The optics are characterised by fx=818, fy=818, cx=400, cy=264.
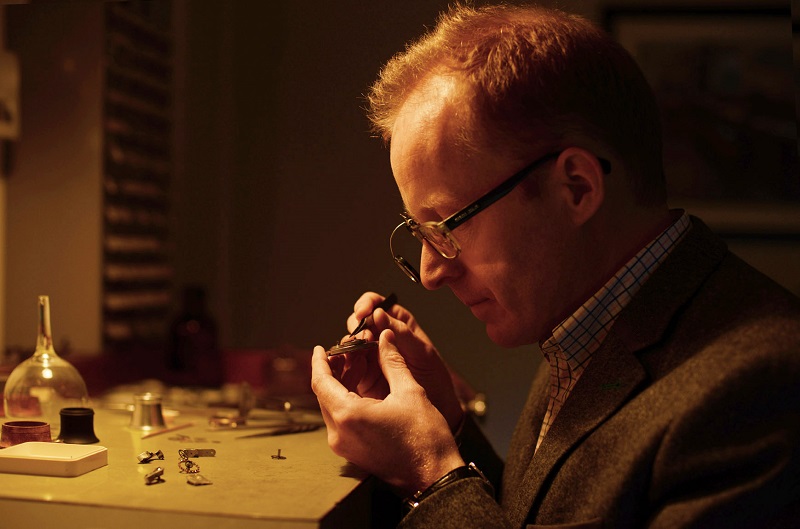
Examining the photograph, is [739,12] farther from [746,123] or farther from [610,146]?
[610,146]

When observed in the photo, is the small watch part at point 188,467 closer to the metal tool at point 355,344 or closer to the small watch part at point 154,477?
the small watch part at point 154,477

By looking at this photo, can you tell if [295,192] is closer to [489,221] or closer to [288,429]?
[288,429]

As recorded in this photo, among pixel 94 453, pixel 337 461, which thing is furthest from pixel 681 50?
pixel 94 453

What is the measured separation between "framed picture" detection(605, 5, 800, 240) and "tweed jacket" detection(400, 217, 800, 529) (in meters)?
1.91

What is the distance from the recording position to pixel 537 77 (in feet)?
3.76

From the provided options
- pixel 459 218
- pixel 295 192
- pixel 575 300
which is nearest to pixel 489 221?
pixel 459 218

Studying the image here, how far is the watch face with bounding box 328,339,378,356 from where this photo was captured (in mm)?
1243

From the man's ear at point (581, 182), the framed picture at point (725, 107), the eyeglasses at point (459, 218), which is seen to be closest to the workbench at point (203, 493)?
the eyeglasses at point (459, 218)

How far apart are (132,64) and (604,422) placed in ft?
6.88

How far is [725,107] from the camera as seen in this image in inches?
117

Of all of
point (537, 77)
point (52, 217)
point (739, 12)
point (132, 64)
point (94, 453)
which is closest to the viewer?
point (94, 453)

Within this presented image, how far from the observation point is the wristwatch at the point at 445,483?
106cm

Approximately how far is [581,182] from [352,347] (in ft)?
1.38

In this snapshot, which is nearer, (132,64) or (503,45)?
(503,45)
